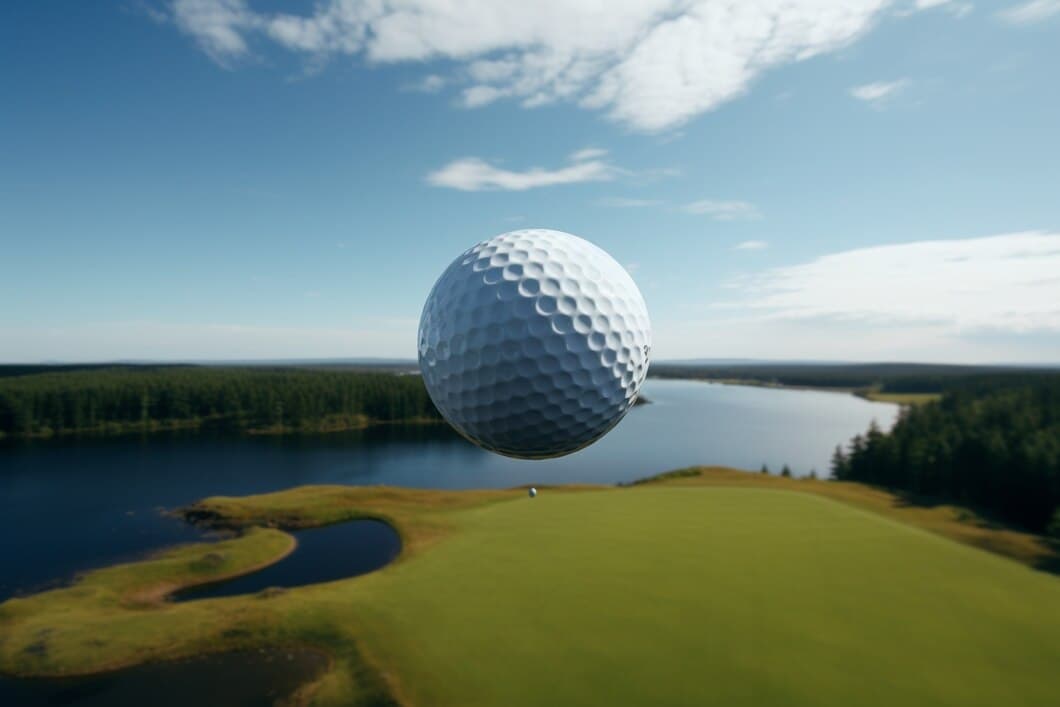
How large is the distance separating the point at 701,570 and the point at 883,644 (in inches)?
274

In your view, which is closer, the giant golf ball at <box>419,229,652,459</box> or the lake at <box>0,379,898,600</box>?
the giant golf ball at <box>419,229,652,459</box>

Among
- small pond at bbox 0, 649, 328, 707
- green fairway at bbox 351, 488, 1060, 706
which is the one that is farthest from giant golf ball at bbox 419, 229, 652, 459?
small pond at bbox 0, 649, 328, 707

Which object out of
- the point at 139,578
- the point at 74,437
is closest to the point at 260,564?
the point at 139,578

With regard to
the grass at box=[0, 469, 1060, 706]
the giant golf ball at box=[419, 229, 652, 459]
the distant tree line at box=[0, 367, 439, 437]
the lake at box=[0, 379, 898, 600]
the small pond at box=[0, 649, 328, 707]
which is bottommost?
the lake at box=[0, 379, 898, 600]

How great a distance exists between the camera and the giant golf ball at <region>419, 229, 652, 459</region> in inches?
299

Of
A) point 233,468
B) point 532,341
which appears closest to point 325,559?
point 532,341

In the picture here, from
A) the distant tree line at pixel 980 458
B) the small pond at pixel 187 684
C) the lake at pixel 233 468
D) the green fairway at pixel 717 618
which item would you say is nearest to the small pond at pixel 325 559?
the green fairway at pixel 717 618

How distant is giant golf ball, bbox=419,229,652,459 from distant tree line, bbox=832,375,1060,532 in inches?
1399

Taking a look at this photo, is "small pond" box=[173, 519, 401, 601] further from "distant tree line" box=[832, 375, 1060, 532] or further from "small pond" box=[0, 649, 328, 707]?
"distant tree line" box=[832, 375, 1060, 532]

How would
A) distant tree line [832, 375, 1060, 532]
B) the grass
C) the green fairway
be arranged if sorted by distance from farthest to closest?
distant tree line [832, 375, 1060, 532], the grass, the green fairway

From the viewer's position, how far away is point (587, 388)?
803 cm

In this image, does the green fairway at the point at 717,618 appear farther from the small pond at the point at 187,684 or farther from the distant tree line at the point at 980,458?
the distant tree line at the point at 980,458

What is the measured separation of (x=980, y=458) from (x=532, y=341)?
160 ft

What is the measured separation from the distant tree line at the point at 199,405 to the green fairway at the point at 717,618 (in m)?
69.6
